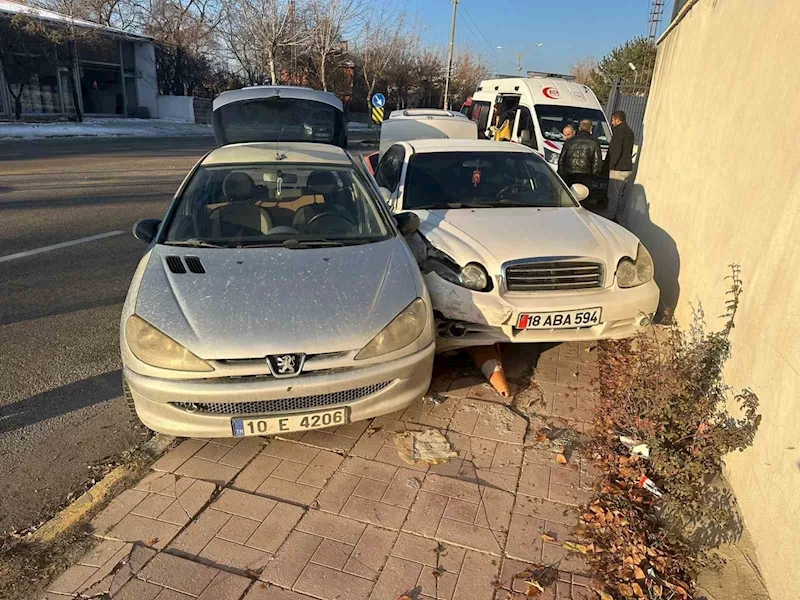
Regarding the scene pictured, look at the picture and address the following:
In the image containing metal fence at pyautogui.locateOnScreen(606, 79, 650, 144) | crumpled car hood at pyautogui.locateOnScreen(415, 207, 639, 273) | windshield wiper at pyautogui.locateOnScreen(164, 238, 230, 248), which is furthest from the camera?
metal fence at pyautogui.locateOnScreen(606, 79, 650, 144)

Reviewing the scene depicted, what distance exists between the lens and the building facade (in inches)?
1015

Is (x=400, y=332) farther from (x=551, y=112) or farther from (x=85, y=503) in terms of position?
(x=551, y=112)

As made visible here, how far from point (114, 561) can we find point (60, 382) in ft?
6.48

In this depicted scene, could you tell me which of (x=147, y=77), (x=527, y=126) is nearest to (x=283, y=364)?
(x=527, y=126)

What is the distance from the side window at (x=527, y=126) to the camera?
11.8 metres

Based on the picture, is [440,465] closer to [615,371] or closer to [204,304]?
[204,304]

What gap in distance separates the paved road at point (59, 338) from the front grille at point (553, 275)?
8.96ft

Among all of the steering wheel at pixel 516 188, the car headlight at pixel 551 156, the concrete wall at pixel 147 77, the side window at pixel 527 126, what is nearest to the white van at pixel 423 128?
the side window at pixel 527 126

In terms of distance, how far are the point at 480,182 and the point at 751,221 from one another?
266cm

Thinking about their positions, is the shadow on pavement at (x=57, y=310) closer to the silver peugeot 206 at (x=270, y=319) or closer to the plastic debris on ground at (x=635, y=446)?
the silver peugeot 206 at (x=270, y=319)

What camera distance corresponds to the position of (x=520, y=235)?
4.43 m

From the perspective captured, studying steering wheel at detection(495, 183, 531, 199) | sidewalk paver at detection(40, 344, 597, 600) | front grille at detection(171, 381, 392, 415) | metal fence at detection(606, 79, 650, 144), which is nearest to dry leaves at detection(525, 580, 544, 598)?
sidewalk paver at detection(40, 344, 597, 600)

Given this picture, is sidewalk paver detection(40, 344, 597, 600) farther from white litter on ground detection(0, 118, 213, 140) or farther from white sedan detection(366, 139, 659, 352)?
white litter on ground detection(0, 118, 213, 140)

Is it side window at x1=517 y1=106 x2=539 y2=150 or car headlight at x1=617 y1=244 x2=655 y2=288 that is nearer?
car headlight at x1=617 y1=244 x2=655 y2=288
